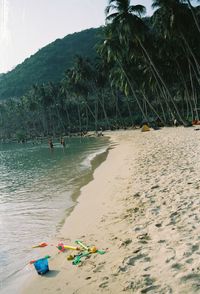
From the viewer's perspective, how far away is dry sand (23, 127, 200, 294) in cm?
571

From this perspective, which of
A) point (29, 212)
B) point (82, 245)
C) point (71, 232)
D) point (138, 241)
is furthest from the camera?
point (29, 212)

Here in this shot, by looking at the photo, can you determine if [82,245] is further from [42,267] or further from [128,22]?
[128,22]

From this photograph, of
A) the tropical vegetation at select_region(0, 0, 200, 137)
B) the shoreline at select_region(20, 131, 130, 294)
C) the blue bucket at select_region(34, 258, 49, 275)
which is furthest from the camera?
the tropical vegetation at select_region(0, 0, 200, 137)

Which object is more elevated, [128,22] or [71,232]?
[128,22]

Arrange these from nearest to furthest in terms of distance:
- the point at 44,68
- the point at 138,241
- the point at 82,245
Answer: the point at 138,241 < the point at 82,245 < the point at 44,68

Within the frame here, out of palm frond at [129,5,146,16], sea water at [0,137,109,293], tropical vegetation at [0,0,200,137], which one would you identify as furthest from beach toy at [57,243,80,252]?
palm frond at [129,5,146,16]

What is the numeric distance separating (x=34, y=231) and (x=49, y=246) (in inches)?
75.7

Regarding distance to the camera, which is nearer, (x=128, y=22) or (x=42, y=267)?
(x=42, y=267)

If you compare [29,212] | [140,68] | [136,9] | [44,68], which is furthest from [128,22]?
[44,68]

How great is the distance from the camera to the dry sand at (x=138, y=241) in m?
5.71

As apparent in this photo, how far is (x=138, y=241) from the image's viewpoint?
7.44 metres

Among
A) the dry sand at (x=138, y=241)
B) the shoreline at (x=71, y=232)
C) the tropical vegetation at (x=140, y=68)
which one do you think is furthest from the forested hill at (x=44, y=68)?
the dry sand at (x=138, y=241)

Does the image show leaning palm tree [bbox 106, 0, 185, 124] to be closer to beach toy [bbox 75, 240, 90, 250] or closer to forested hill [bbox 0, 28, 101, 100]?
beach toy [bbox 75, 240, 90, 250]

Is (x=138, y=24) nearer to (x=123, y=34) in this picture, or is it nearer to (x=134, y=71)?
(x=123, y=34)
